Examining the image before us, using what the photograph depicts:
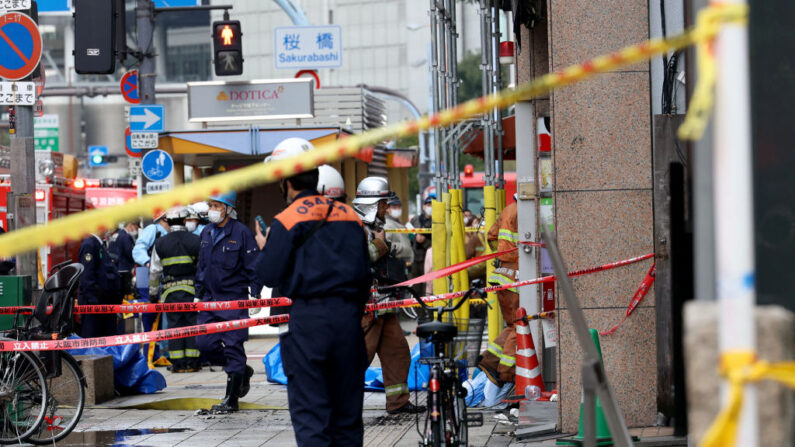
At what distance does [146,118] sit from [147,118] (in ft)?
0.05

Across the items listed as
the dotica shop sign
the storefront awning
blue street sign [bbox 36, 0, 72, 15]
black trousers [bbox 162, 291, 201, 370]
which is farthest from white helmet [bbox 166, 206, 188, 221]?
blue street sign [bbox 36, 0, 72, 15]

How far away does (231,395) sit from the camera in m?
10.7

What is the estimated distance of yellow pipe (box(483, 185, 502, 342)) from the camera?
39.7ft

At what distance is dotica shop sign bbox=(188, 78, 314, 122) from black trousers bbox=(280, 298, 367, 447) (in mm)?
17520

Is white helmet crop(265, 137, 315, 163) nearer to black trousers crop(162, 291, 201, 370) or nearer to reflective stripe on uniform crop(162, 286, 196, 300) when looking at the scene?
black trousers crop(162, 291, 201, 370)

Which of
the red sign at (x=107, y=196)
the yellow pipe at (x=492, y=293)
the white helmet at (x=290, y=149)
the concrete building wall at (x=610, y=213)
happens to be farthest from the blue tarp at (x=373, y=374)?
the red sign at (x=107, y=196)

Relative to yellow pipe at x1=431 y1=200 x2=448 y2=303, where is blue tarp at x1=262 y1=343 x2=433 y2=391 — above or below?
below

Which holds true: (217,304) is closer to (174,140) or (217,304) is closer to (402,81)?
(174,140)

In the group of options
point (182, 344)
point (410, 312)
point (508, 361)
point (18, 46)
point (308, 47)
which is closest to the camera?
point (508, 361)

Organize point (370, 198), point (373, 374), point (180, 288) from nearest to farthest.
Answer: point (370, 198) → point (373, 374) → point (180, 288)

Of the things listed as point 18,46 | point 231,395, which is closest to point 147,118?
point 18,46

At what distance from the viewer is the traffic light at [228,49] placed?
19.8m

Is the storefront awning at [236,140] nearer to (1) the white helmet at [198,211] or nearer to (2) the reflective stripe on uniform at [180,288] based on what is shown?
(1) the white helmet at [198,211]

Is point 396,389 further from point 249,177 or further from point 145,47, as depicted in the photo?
point 145,47
